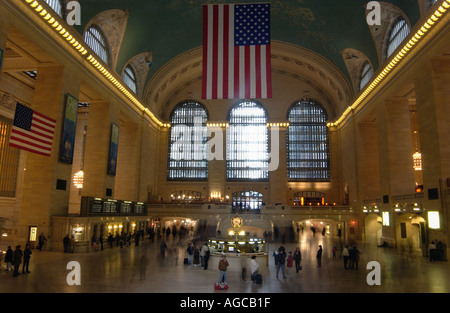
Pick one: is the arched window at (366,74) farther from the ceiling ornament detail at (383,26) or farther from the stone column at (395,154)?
the stone column at (395,154)

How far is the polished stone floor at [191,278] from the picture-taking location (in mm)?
9376

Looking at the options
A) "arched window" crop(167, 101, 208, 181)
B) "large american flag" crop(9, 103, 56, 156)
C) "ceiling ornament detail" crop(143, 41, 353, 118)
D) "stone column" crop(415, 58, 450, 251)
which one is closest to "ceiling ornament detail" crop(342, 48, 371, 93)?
"ceiling ornament detail" crop(143, 41, 353, 118)

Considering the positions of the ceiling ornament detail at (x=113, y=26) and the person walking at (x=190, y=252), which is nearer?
the person walking at (x=190, y=252)

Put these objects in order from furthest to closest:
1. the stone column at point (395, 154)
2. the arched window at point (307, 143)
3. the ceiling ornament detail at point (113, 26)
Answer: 1. the arched window at point (307, 143)
2. the stone column at point (395, 154)
3. the ceiling ornament detail at point (113, 26)

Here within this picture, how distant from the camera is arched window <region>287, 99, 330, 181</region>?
3891 cm

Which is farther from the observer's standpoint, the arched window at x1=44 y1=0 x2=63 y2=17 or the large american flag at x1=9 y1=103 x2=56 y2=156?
the arched window at x1=44 y1=0 x2=63 y2=17

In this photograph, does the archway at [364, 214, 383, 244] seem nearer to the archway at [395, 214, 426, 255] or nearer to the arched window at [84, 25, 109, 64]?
the archway at [395, 214, 426, 255]

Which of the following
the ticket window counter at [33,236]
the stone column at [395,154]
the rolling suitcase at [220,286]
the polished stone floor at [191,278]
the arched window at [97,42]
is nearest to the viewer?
the polished stone floor at [191,278]

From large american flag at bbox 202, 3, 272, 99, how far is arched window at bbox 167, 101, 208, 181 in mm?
24974

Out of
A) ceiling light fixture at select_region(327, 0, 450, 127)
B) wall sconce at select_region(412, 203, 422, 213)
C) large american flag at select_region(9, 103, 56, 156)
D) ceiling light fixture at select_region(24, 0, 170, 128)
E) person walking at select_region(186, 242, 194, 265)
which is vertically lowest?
person walking at select_region(186, 242, 194, 265)

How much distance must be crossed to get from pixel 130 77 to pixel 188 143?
12.8 metres

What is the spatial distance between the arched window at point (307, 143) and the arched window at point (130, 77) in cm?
1858

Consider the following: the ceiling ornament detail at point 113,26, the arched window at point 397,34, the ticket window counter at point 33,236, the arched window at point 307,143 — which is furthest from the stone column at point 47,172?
the arched window at point 307,143
